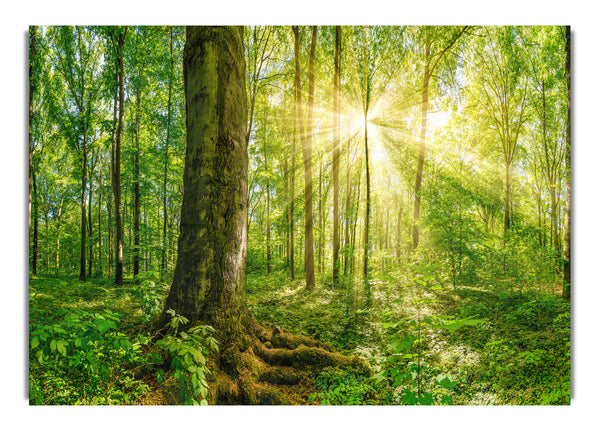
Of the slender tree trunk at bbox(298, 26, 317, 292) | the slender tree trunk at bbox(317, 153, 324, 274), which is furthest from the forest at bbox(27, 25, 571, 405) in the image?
the slender tree trunk at bbox(317, 153, 324, 274)

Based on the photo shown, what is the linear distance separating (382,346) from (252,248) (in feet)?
8.06

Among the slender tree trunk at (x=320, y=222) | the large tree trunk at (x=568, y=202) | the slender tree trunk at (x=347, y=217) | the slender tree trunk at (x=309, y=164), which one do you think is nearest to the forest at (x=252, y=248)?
the large tree trunk at (x=568, y=202)

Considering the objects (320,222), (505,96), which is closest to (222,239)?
(505,96)

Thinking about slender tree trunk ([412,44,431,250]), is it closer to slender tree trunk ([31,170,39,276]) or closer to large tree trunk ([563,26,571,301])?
large tree trunk ([563,26,571,301])

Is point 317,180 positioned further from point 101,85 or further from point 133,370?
point 133,370

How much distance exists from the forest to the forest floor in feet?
0.06

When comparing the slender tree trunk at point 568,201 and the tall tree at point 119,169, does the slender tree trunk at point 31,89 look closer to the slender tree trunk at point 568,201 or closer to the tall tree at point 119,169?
the tall tree at point 119,169

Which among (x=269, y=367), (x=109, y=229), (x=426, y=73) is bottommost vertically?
(x=269, y=367)

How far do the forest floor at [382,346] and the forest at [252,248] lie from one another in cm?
2

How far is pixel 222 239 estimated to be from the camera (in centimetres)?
202

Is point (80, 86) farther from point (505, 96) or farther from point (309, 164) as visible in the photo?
point (505, 96)
